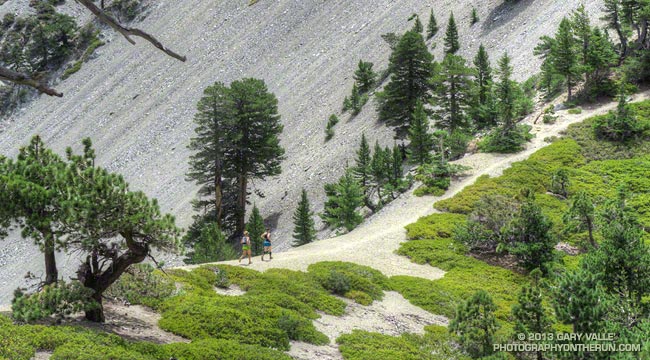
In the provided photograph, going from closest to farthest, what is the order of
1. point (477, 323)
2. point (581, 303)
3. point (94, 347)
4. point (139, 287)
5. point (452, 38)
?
point (94, 347), point (581, 303), point (477, 323), point (139, 287), point (452, 38)

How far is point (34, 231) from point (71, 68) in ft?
328

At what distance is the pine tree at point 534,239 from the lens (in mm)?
25203

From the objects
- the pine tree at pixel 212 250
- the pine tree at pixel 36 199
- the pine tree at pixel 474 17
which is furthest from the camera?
the pine tree at pixel 474 17

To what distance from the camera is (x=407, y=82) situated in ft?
165

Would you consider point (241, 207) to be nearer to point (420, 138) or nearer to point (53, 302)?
point (420, 138)

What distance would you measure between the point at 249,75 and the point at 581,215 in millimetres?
61121

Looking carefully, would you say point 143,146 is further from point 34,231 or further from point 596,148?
point 34,231

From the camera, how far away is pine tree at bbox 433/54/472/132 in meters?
45.1

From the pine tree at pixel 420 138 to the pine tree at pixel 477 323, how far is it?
3002 centimetres

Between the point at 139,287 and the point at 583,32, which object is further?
the point at 583,32

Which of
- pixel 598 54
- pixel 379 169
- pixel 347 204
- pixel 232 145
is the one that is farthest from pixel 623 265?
pixel 232 145

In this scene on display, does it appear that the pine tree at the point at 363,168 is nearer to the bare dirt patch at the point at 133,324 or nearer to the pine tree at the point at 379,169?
the pine tree at the point at 379,169

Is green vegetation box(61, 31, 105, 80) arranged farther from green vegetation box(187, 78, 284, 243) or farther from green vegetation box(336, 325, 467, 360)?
green vegetation box(336, 325, 467, 360)

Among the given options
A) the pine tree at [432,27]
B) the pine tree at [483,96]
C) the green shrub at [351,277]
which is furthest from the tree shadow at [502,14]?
the green shrub at [351,277]
